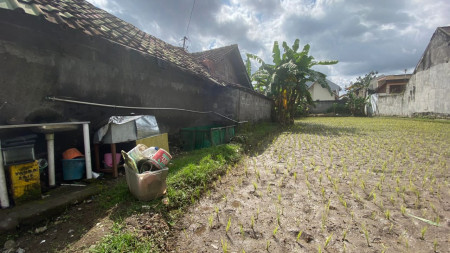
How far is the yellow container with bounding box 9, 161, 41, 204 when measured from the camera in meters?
2.60

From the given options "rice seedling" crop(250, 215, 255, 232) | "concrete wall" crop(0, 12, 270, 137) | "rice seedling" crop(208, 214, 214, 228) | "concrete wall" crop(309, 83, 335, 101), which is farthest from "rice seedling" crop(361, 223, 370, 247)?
"concrete wall" crop(309, 83, 335, 101)

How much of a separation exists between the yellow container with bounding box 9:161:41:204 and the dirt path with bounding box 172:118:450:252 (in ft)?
7.18

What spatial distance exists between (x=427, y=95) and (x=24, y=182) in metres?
24.4

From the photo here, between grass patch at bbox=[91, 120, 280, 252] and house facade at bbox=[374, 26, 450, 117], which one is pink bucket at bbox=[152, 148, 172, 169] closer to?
grass patch at bbox=[91, 120, 280, 252]

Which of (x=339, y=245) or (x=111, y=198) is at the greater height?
(x=111, y=198)

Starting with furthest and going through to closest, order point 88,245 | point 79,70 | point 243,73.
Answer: point 243,73 < point 79,70 < point 88,245

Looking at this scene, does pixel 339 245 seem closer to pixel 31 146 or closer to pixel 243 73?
pixel 31 146

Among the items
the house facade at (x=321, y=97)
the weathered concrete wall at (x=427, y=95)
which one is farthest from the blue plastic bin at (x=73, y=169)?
the weathered concrete wall at (x=427, y=95)

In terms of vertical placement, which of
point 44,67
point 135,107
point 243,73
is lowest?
point 135,107

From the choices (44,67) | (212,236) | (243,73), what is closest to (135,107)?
(44,67)

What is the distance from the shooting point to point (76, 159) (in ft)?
11.4

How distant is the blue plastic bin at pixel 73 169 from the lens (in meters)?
3.43

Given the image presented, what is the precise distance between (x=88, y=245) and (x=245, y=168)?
3253mm

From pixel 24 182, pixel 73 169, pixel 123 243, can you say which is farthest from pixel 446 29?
pixel 24 182
